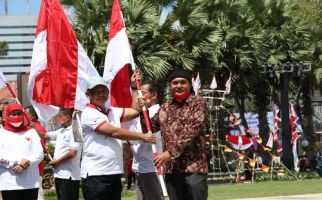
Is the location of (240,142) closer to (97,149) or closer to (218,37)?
(218,37)

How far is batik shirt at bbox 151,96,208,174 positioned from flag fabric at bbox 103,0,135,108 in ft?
6.80

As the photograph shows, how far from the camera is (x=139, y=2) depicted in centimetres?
Answer: 2570

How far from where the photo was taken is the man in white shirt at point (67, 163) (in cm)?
1002

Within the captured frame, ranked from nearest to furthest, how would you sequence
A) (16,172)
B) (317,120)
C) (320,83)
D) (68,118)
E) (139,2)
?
(16,172)
(68,118)
(139,2)
(320,83)
(317,120)

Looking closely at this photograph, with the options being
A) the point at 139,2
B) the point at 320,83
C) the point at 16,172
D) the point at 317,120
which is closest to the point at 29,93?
the point at 16,172

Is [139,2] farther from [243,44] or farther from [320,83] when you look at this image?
[320,83]

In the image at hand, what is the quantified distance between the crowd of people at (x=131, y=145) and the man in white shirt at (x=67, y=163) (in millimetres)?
1174

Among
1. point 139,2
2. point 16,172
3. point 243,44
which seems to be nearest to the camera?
point 16,172

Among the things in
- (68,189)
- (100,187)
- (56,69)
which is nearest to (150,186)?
(100,187)

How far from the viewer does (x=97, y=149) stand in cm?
769

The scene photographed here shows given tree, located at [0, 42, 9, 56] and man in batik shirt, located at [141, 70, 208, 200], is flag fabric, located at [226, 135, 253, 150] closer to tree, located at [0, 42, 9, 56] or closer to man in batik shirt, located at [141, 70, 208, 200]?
man in batik shirt, located at [141, 70, 208, 200]

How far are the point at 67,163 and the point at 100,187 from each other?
2514 millimetres

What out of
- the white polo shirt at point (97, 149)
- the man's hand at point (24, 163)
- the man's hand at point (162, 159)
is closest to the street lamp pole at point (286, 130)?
the man's hand at point (24, 163)

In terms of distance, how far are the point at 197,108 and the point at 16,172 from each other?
7.85 feet
